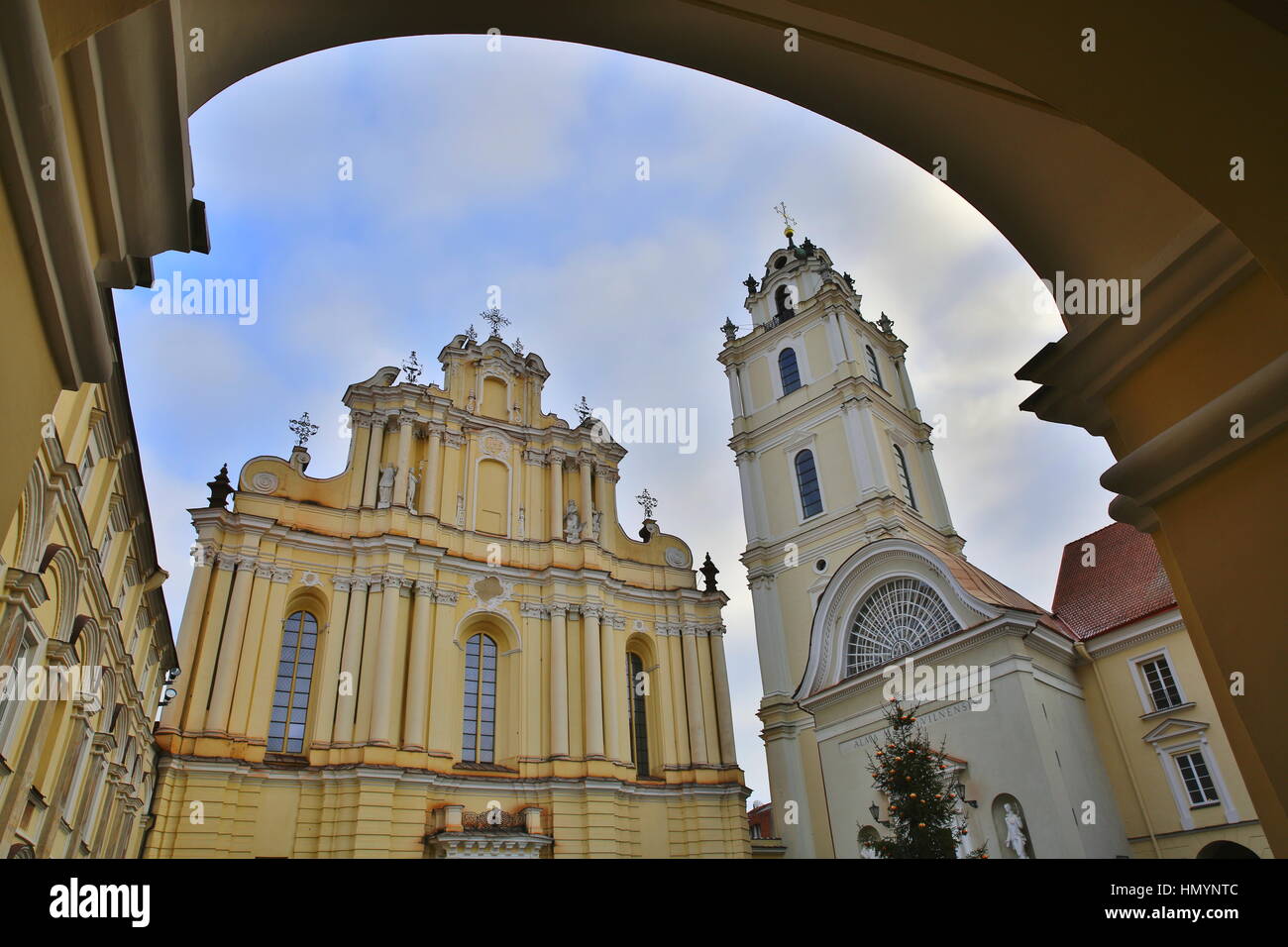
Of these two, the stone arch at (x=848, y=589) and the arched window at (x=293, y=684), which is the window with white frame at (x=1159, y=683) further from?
the arched window at (x=293, y=684)

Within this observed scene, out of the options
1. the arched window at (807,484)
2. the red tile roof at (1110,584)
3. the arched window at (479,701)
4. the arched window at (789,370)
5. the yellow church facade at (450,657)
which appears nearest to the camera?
the yellow church facade at (450,657)

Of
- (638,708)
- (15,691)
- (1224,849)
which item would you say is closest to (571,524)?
(638,708)

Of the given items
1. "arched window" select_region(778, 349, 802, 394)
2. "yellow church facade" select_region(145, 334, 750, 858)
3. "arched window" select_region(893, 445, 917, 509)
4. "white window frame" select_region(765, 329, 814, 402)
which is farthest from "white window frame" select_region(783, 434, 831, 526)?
"yellow church facade" select_region(145, 334, 750, 858)

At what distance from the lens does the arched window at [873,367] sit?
3547 cm

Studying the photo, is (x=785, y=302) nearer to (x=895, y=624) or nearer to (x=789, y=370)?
(x=789, y=370)

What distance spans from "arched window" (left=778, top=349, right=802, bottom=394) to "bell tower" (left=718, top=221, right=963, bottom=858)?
2.3 inches

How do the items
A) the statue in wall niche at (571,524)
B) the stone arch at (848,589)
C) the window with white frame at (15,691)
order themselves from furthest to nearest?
the statue in wall niche at (571,524), the stone arch at (848,589), the window with white frame at (15,691)

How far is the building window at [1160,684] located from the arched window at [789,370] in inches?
730

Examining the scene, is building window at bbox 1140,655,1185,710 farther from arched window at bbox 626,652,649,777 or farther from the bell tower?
arched window at bbox 626,652,649,777

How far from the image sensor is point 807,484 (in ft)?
109

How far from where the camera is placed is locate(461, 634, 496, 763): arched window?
23.7 metres

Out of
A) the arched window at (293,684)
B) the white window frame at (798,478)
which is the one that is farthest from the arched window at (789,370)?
the arched window at (293,684)

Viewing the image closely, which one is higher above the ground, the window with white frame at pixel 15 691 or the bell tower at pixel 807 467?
the bell tower at pixel 807 467
